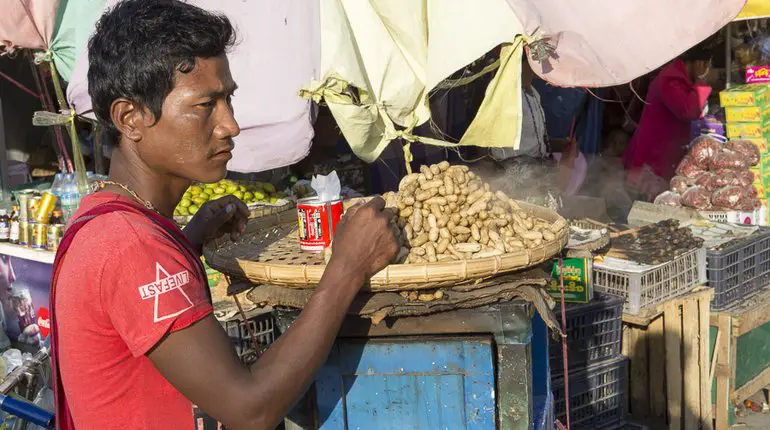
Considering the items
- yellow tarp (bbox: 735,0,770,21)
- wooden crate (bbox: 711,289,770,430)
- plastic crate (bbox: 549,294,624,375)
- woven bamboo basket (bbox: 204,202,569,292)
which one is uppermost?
yellow tarp (bbox: 735,0,770,21)

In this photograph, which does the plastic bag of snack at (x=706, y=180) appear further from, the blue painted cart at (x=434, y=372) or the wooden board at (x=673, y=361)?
the blue painted cart at (x=434, y=372)

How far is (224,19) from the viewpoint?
1737 mm

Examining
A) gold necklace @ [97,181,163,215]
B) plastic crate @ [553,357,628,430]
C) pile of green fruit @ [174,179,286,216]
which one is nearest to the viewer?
gold necklace @ [97,181,163,215]

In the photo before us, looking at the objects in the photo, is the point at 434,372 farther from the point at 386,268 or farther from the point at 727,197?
the point at 727,197

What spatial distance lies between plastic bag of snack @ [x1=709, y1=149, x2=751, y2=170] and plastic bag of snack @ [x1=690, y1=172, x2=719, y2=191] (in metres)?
0.14

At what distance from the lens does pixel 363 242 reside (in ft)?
6.03

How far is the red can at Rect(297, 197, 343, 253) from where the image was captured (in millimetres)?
2486

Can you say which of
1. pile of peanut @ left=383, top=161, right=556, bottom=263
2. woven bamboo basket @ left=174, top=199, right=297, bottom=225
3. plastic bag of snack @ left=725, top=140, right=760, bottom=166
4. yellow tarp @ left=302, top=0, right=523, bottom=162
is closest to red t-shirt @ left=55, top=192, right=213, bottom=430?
pile of peanut @ left=383, top=161, right=556, bottom=263

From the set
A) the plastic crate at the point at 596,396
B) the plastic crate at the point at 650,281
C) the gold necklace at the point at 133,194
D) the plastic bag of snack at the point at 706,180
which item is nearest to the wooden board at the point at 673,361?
the plastic crate at the point at 650,281

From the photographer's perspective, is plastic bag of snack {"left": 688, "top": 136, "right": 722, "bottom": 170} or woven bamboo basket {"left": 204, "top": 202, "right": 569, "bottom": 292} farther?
plastic bag of snack {"left": 688, "top": 136, "right": 722, "bottom": 170}

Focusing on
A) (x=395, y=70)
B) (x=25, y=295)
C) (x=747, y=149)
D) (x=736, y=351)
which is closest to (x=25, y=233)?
(x=25, y=295)

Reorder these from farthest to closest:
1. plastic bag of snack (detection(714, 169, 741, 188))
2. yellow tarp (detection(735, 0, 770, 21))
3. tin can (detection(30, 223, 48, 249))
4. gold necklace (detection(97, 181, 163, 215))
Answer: plastic bag of snack (detection(714, 169, 741, 188))
yellow tarp (detection(735, 0, 770, 21))
tin can (detection(30, 223, 48, 249))
gold necklace (detection(97, 181, 163, 215))

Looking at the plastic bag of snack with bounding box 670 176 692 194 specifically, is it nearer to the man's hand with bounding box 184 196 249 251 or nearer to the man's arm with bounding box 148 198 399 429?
the man's hand with bounding box 184 196 249 251

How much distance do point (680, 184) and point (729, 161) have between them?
0.46 metres
